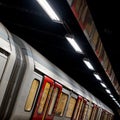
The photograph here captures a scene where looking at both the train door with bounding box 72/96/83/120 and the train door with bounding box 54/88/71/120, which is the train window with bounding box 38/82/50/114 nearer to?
the train door with bounding box 54/88/71/120

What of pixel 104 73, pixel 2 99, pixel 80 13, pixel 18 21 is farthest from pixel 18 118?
pixel 104 73

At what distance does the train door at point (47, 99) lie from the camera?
6464 mm

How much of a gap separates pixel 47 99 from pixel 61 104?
179 centimetres

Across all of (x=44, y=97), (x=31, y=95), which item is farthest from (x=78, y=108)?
(x=31, y=95)

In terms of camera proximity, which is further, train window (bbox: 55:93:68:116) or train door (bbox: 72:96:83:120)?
train door (bbox: 72:96:83:120)

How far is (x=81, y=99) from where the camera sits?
1097 centimetres

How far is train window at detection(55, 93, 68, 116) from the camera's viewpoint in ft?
27.9

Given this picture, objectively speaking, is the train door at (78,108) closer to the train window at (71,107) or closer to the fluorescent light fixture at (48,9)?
the train window at (71,107)

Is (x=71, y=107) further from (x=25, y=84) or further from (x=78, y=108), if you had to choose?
(x=25, y=84)

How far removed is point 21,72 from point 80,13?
2.02 meters

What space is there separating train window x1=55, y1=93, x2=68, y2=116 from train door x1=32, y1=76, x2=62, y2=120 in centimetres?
63

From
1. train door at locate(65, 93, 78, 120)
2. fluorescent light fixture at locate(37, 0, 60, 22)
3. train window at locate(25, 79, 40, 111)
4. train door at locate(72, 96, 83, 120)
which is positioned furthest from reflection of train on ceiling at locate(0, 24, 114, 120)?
train door at locate(72, 96, 83, 120)

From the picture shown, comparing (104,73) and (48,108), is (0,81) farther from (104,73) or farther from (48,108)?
(104,73)

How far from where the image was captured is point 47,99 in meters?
7.04
